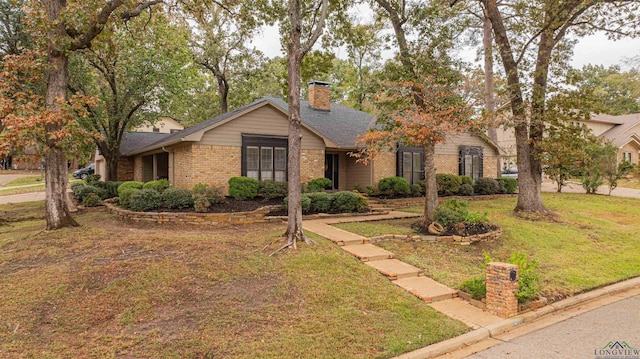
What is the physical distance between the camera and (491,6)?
1272 centimetres

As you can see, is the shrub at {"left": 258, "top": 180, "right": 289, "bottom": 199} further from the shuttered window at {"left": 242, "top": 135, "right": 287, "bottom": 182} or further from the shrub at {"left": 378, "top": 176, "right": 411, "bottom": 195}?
the shrub at {"left": 378, "top": 176, "right": 411, "bottom": 195}

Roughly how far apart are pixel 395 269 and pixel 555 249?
17.3 feet

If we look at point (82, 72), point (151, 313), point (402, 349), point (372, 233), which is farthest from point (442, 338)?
point (82, 72)

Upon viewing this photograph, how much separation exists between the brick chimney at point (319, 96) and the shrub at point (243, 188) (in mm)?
8527

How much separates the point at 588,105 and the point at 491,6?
457cm

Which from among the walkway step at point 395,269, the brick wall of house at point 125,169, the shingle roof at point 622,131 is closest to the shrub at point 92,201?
the brick wall of house at point 125,169

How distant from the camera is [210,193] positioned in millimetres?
12125

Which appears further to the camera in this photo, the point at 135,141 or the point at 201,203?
the point at 135,141

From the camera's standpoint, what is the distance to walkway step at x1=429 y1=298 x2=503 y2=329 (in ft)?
17.3

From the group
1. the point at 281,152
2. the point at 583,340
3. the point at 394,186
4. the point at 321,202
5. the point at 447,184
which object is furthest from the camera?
the point at 447,184

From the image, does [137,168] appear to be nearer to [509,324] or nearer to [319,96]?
[319,96]

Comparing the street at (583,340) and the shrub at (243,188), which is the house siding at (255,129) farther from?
the street at (583,340)

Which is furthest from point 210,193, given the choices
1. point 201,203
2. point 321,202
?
point 321,202

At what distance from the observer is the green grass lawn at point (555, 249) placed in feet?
24.1
